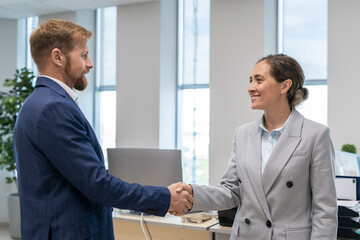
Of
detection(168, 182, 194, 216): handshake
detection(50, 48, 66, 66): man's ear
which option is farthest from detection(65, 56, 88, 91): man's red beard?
detection(168, 182, 194, 216): handshake

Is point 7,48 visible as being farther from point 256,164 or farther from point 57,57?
point 256,164

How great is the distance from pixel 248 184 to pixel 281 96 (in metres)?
0.50

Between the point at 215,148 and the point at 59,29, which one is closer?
the point at 59,29

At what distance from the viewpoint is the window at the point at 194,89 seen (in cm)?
614

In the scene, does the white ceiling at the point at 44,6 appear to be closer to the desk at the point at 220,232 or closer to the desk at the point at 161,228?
the desk at the point at 161,228

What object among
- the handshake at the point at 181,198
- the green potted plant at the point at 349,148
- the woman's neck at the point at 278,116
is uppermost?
the woman's neck at the point at 278,116

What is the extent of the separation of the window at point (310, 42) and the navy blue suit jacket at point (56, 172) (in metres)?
4.20

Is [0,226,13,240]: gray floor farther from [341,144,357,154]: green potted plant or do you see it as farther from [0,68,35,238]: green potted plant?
[341,144,357,154]: green potted plant

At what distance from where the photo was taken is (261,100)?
7.02 feet

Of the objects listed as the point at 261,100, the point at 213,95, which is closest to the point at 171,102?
the point at 213,95

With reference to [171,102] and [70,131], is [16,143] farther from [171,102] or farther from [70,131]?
[171,102]

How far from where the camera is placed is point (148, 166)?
3.16 m

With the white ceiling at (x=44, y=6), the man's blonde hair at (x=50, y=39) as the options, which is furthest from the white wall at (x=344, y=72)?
the man's blonde hair at (x=50, y=39)

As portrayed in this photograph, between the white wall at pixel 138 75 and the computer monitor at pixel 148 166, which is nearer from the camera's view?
the computer monitor at pixel 148 166
